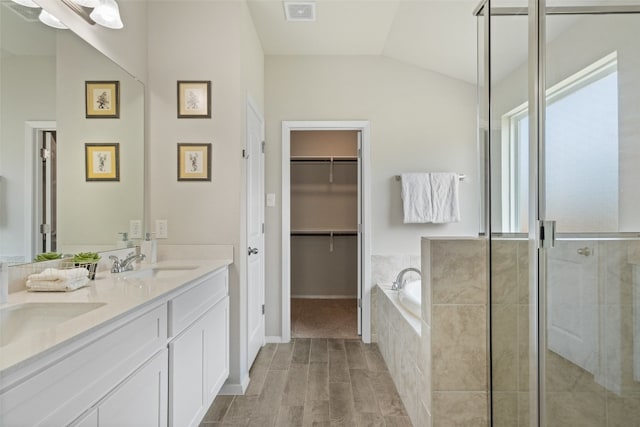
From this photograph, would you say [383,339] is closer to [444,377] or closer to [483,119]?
[444,377]

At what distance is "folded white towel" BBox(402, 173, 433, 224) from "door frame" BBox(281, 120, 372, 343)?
13.2 inches

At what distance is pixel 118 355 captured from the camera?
1.06 metres

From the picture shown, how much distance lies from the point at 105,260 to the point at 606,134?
7.22 ft

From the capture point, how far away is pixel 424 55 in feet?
10.1

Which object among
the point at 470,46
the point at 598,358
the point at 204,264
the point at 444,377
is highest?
the point at 470,46

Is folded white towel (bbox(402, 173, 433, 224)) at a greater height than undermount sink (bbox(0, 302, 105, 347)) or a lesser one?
greater

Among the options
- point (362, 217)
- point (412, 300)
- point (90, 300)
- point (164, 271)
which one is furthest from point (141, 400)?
point (362, 217)

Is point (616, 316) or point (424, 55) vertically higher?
point (424, 55)

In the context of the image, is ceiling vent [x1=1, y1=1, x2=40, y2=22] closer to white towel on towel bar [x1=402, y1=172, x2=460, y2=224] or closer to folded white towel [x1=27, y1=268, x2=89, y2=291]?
folded white towel [x1=27, y1=268, x2=89, y2=291]

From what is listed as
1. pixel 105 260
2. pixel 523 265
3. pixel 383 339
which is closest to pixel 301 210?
pixel 383 339

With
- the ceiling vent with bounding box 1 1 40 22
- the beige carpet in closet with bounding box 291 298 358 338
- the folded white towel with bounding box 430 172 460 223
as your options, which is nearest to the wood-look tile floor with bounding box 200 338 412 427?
the beige carpet in closet with bounding box 291 298 358 338

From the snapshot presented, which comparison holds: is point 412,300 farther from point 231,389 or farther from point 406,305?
point 231,389

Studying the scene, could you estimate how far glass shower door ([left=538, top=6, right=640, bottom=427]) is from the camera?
987mm

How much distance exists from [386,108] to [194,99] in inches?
70.1
